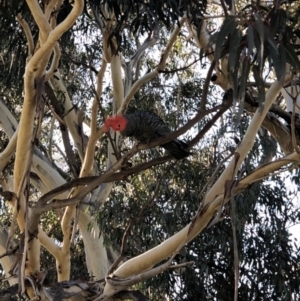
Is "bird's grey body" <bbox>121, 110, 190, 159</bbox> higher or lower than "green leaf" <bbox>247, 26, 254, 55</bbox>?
higher

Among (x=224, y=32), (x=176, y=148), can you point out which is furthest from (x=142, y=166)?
(x=224, y=32)

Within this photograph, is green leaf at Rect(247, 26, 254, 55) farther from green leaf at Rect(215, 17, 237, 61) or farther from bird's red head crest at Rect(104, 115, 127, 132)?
bird's red head crest at Rect(104, 115, 127, 132)

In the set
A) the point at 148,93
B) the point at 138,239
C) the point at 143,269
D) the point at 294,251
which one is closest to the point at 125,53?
the point at 148,93

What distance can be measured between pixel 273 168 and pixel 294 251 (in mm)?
2157

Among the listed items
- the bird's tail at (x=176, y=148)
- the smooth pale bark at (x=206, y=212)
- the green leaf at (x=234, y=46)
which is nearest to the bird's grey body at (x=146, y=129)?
the bird's tail at (x=176, y=148)

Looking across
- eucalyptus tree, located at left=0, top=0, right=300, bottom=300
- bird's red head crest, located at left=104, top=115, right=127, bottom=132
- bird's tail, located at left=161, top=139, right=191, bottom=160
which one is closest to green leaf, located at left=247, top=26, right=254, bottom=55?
eucalyptus tree, located at left=0, top=0, right=300, bottom=300

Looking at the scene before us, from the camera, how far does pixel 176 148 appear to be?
2.82 metres

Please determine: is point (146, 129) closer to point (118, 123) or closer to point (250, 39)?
point (118, 123)

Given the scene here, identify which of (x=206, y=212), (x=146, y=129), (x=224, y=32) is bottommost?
(x=206, y=212)

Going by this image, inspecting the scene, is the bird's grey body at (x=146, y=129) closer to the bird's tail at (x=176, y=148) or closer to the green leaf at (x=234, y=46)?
the bird's tail at (x=176, y=148)

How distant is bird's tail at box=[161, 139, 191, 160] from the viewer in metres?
2.80

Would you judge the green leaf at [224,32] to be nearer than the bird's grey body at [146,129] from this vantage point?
Yes

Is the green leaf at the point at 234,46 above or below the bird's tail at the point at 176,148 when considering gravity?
below

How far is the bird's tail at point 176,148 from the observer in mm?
2797
